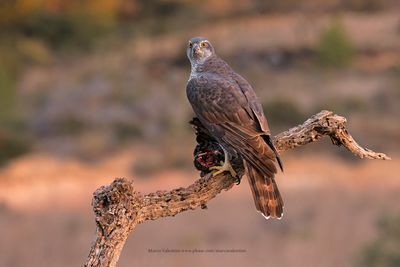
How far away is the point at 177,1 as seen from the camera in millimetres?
65188

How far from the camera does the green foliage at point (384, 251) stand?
61.3ft

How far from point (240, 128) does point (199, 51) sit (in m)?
1.30

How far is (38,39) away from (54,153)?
23874 millimetres

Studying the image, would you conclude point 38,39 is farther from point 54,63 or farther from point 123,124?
point 123,124

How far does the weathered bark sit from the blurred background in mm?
10888

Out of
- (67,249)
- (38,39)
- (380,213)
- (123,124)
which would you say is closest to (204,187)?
(67,249)

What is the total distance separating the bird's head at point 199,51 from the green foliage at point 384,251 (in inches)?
444

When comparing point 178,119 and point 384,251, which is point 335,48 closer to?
point 178,119

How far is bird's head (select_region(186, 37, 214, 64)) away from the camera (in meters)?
8.03

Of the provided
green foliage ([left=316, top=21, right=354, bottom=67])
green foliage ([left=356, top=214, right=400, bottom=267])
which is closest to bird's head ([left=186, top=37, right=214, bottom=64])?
green foliage ([left=356, top=214, right=400, bottom=267])

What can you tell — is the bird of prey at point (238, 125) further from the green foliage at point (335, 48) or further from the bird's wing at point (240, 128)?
the green foliage at point (335, 48)

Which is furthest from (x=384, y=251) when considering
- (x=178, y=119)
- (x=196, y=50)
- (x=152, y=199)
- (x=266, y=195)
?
(x=178, y=119)

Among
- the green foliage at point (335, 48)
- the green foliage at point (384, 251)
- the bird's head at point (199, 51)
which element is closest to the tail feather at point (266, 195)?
the bird's head at point (199, 51)

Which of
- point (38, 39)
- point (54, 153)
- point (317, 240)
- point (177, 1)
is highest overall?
point (177, 1)
